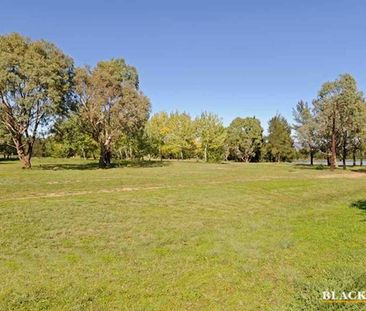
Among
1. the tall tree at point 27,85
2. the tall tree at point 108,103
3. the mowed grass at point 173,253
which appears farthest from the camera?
the tall tree at point 108,103

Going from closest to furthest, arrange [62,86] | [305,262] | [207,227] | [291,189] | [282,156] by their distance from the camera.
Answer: [305,262], [207,227], [291,189], [62,86], [282,156]

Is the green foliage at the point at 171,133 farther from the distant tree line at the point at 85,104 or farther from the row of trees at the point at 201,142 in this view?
the distant tree line at the point at 85,104

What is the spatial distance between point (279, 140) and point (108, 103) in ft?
225

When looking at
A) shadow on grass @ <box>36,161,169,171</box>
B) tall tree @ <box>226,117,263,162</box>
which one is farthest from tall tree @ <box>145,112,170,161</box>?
shadow on grass @ <box>36,161,169,171</box>

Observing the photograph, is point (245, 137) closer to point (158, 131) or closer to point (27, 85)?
point (158, 131)

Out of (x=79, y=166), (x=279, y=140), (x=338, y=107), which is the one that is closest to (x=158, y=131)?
(x=279, y=140)

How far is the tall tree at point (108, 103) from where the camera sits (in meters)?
53.8

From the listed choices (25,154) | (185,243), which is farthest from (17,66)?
(185,243)

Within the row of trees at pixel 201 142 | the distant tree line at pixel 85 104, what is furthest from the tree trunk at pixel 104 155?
the row of trees at pixel 201 142

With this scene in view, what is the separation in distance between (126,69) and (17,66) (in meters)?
18.4

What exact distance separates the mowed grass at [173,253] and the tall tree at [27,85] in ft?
82.6

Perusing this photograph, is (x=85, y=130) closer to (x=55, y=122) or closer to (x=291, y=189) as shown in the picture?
(x=55, y=122)

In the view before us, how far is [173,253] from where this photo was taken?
40.3 ft

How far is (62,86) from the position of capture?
47969 mm
